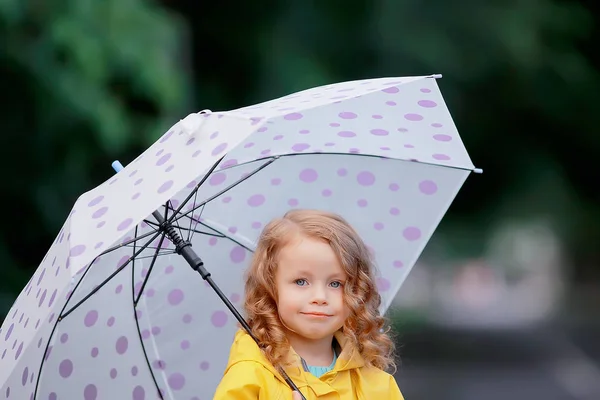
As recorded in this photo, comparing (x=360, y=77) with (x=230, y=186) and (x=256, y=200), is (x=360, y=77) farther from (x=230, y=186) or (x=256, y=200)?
(x=230, y=186)

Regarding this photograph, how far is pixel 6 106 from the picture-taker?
18.1ft

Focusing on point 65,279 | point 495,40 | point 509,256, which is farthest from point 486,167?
point 509,256

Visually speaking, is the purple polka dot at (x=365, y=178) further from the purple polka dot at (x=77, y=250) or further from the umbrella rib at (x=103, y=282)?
the purple polka dot at (x=77, y=250)

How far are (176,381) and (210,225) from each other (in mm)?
491

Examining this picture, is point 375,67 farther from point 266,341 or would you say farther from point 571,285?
point 571,285

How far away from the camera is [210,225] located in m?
3.54

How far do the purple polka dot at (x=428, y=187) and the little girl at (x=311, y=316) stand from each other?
0.72m

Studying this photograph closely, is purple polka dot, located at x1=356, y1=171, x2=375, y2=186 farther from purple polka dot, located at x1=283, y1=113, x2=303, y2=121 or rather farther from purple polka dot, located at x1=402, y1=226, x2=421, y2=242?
purple polka dot, located at x1=283, y1=113, x2=303, y2=121

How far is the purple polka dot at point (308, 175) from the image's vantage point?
3.62 m

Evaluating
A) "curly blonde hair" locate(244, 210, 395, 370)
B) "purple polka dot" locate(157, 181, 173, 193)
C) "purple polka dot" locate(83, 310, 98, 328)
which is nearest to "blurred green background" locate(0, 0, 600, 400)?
"curly blonde hair" locate(244, 210, 395, 370)

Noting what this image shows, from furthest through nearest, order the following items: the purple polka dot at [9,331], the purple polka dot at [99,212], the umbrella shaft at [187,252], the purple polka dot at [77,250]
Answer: the umbrella shaft at [187,252]
the purple polka dot at [9,331]
the purple polka dot at [99,212]
the purple polka dot at [77,250]

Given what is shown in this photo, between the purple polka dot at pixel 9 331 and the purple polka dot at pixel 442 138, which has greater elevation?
the purple polka dot at pixel 442 138

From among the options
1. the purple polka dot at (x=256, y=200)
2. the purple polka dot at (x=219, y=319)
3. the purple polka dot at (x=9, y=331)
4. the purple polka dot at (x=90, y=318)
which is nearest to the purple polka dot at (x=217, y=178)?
the purple polka dot at (x=256, y=200)

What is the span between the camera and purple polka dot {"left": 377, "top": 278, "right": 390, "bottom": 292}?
3.53 m
